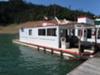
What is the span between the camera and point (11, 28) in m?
122

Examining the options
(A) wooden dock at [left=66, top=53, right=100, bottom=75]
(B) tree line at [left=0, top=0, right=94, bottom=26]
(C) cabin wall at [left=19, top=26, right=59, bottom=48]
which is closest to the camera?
(A) wooden dock at [left=66, top=53, right=100, bottom=75]

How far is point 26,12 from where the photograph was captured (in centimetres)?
15212

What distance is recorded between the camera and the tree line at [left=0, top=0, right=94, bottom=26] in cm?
12900

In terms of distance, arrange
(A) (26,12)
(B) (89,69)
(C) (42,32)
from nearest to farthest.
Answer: (B) (89,69)
(C) (42,32)
(A) (26,12)

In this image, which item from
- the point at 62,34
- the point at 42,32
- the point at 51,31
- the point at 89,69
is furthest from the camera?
the point at 42,32

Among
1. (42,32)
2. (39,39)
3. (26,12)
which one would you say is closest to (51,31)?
(42,32)

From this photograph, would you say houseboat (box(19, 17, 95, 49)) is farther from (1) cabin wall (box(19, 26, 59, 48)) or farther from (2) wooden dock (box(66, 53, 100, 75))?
(2) wooden dock (box(66, 53, 100, 75))

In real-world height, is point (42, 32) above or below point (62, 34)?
below

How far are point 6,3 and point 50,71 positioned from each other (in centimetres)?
15950

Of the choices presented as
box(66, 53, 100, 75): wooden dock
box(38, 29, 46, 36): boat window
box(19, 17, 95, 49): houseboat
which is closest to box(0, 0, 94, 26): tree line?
box(19, 17, 95, 49): houseboat

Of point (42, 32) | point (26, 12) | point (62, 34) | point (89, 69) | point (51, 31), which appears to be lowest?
point (26, 12)

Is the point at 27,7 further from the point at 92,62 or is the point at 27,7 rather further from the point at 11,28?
the point at 92,62

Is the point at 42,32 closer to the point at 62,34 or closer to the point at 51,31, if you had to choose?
the point at 51,31

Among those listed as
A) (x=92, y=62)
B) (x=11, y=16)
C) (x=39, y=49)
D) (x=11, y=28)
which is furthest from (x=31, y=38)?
(x=11, y=16)
